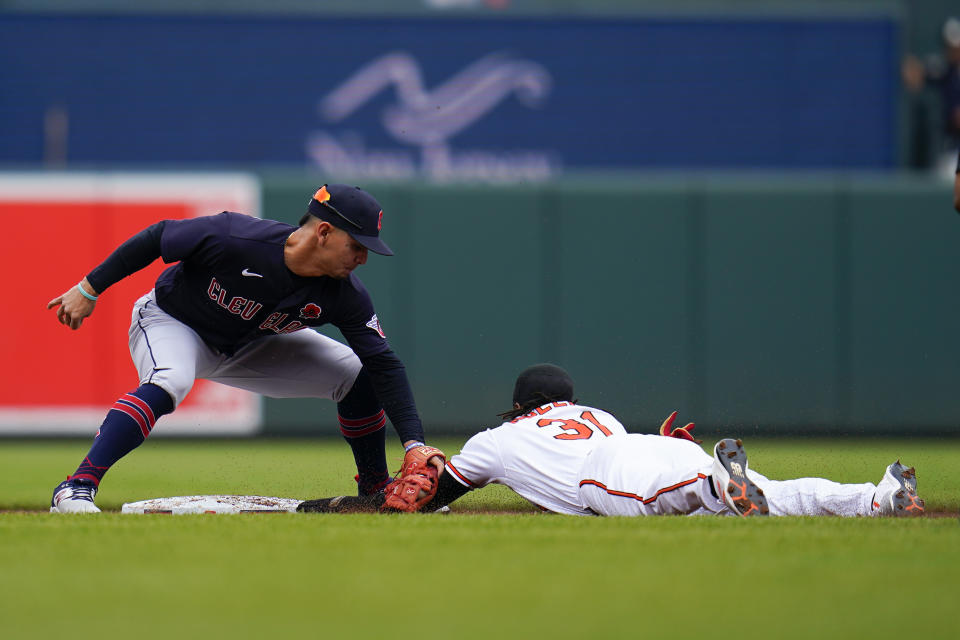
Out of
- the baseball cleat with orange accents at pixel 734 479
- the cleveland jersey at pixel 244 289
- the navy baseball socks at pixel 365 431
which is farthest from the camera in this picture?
the navy baseball socks at pixel 365 431

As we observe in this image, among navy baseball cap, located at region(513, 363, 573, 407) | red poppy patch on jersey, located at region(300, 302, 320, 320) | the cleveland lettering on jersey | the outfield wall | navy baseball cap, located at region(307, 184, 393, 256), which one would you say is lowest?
the outfield wall

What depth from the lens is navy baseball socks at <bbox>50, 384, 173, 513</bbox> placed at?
12.9 feet

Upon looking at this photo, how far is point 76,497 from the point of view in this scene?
3.93 metres

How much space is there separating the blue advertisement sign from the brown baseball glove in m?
6.94

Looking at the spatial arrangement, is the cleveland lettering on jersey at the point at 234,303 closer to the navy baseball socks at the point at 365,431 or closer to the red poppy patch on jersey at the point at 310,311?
the red poppy patch on jersey at the point at 310,311

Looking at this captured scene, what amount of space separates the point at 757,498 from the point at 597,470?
548 millimetres

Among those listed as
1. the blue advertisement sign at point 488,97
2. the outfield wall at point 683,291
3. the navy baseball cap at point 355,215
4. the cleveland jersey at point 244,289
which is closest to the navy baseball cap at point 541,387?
the cleveland jersey at point 244,289

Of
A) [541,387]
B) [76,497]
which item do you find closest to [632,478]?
[541,387]

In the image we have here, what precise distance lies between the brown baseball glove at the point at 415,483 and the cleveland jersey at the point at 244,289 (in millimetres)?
453

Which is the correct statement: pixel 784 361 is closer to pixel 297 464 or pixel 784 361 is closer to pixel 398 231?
pixel 398 231

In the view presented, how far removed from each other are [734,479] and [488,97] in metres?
7.83

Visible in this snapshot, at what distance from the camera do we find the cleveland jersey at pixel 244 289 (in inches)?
163

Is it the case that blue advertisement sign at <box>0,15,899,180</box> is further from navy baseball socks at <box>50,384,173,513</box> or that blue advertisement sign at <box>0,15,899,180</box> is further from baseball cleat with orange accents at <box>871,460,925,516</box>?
baseball cleat with orange accents at <box>871,460,925,516</box>

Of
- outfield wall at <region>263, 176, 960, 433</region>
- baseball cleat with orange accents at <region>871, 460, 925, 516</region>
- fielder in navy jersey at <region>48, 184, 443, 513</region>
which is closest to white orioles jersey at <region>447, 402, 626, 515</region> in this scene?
fielder in navy jersey at <region>48, 184, 443, 513</region>
